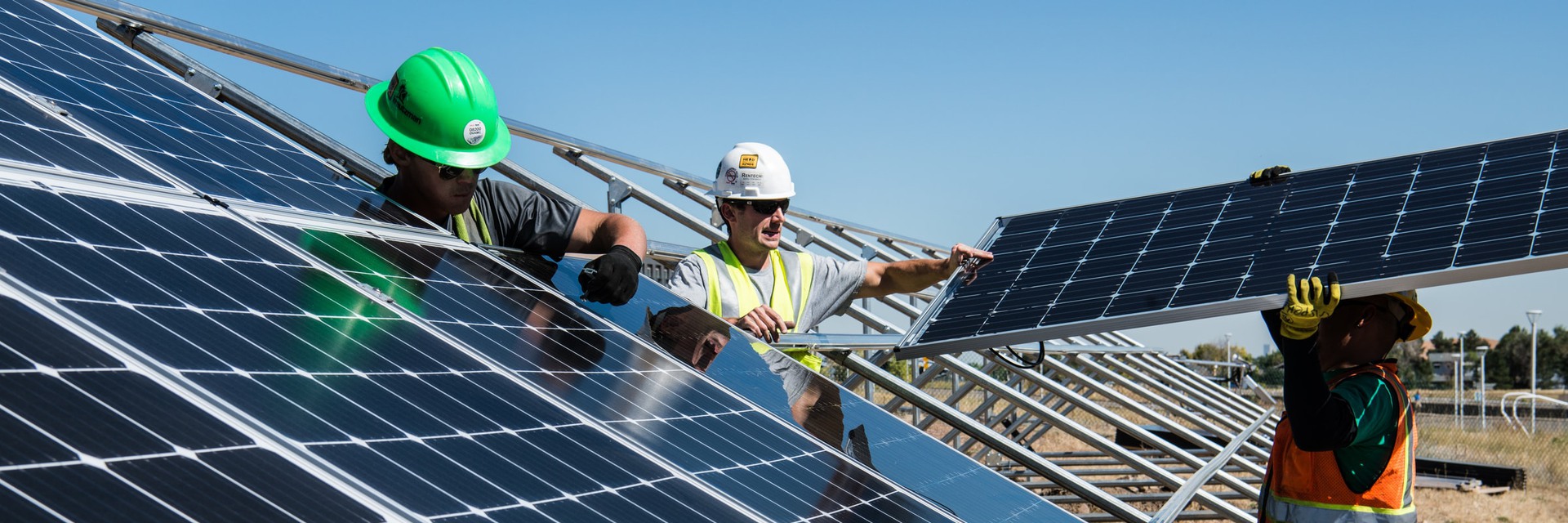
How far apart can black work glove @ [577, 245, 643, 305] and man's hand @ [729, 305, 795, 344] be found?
61cm

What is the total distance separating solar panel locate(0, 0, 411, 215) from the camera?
4266 mm

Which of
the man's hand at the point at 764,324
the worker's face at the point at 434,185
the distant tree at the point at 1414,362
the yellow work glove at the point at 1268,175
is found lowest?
the man's hand at the point at 764,324

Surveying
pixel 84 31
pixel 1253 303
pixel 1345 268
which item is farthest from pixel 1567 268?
pixel 84 31

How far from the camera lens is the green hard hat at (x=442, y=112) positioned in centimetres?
474

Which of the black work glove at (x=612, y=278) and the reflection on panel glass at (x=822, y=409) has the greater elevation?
the black work glove at (x=612, y=278)

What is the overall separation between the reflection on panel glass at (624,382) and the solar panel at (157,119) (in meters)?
0.50

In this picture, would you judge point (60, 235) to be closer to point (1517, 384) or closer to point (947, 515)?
point (947, 515)

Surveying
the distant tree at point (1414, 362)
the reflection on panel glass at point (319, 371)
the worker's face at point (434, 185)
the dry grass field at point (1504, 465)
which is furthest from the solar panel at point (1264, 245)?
the distant tree at point (1414, 362)

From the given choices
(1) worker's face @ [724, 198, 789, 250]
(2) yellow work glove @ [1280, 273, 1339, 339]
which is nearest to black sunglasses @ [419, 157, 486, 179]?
(1) worker's face @ [724, 198, 789, 250]

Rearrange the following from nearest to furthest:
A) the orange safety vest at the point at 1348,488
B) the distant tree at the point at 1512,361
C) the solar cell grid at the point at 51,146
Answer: the solar cell grid at the point at 51,146 → the orange safety vest at the point at 1348,488 → the distant tree at the point at 1512,361

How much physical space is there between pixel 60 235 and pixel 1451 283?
176 inches

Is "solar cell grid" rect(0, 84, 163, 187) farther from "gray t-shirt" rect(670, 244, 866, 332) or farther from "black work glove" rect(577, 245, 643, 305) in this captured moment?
"gray t-shirt" rect(670, 244, 866, 332)

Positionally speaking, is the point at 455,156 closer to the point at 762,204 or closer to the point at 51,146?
the point at 51,146

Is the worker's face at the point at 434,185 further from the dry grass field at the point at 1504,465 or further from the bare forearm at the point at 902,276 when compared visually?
the dry grass field at the point at 1504,465
